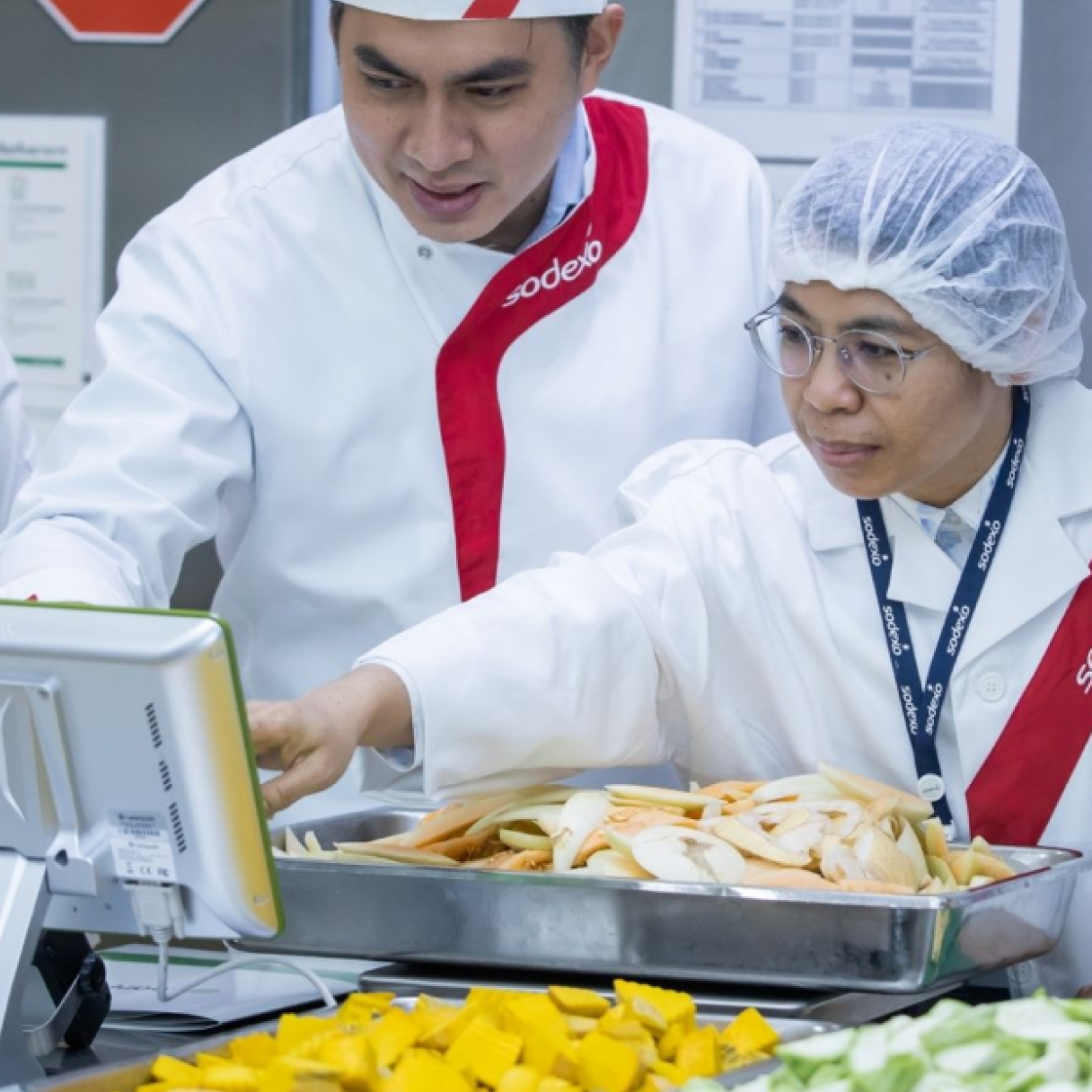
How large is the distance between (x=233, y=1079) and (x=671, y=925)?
1.17 feet

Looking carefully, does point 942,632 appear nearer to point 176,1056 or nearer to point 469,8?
point 469,8

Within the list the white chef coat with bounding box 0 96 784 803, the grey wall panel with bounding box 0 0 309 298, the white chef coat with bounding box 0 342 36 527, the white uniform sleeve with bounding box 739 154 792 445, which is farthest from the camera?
the grey wall panel with bounding box 0 0 309 298

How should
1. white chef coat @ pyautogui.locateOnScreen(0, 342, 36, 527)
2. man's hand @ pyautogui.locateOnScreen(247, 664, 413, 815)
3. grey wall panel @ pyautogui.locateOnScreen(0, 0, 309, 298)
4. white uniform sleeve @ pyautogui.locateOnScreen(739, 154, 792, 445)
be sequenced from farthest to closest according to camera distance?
grey wall panel @ pyautogui.locateOnScreen(0, 0, 309, 298) < white chef coat @ pyautogui.locateOnScreen(0, 342, 36, 527) < white uniform sleeve @ pyautogui.locateOnScreen(739, 154, 792, 445) < man's hand @ pyautogui.locateOnScreen(247, 664, 413, 815)

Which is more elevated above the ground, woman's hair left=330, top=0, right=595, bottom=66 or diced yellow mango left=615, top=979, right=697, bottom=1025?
woman's hair left=330, top=0, right=595, bottom=66

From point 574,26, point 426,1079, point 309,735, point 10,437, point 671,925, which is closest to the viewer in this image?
point 426,1079

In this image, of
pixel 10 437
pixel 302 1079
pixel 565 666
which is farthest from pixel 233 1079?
pixel 10 437

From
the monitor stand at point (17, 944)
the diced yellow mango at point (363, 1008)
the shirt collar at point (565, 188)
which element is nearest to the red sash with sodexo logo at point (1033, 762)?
the diced yellow mango at point (363, 1008)

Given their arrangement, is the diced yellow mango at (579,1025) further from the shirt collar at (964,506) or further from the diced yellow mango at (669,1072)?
the shirt collar at (964,506)

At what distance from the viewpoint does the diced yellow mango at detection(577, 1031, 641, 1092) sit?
1192 mm

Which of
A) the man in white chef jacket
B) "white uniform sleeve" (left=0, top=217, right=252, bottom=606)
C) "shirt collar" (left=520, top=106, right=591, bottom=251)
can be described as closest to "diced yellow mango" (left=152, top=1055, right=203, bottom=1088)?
"white uniform sleeve" (left=0, top=217, right=252, bottom=606)

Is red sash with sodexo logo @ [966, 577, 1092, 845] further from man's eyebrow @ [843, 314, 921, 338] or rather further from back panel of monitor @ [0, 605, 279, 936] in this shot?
back panel of monitor @ [0, 605, 279, 936]

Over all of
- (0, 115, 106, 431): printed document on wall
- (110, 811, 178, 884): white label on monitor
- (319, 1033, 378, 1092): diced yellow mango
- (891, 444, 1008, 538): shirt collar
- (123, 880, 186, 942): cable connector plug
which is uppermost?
(0, 115, 106, 431): printed document on wall

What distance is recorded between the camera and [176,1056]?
129 centimetres

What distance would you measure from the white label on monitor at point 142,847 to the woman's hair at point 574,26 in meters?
0.98
